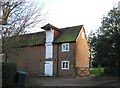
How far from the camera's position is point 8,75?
20734mm

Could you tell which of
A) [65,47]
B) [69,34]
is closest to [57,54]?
[65,47]

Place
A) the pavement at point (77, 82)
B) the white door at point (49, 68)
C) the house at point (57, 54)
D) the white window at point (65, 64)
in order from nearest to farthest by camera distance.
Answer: the pavement at point (77, 82), the house at point (57, 54), the white window at point (65, 64), the white door at point (49, 68)

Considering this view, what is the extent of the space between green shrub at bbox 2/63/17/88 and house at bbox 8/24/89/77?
18081 millimetres

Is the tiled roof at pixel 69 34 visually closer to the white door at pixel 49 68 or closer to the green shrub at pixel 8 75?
the white door at pixel 49 68

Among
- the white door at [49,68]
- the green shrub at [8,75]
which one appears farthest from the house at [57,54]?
the green shrub at [8,75]

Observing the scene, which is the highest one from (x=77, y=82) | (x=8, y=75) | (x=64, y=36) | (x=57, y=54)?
(x=64, y=36)

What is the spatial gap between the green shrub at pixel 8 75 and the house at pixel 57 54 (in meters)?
18.1

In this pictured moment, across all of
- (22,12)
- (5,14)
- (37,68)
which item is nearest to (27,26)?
(22,12)

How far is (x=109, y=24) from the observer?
36844 mm

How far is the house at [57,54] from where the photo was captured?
40875 millimetres

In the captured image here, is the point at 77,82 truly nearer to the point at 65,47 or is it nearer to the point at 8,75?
the point at 8,75

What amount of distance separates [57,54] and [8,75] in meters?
22.1

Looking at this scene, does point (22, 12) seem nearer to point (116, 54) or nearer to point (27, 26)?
point (27, 26)

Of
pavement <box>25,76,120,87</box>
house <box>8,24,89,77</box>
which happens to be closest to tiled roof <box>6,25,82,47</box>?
house <box>8,24,89,77</box>
